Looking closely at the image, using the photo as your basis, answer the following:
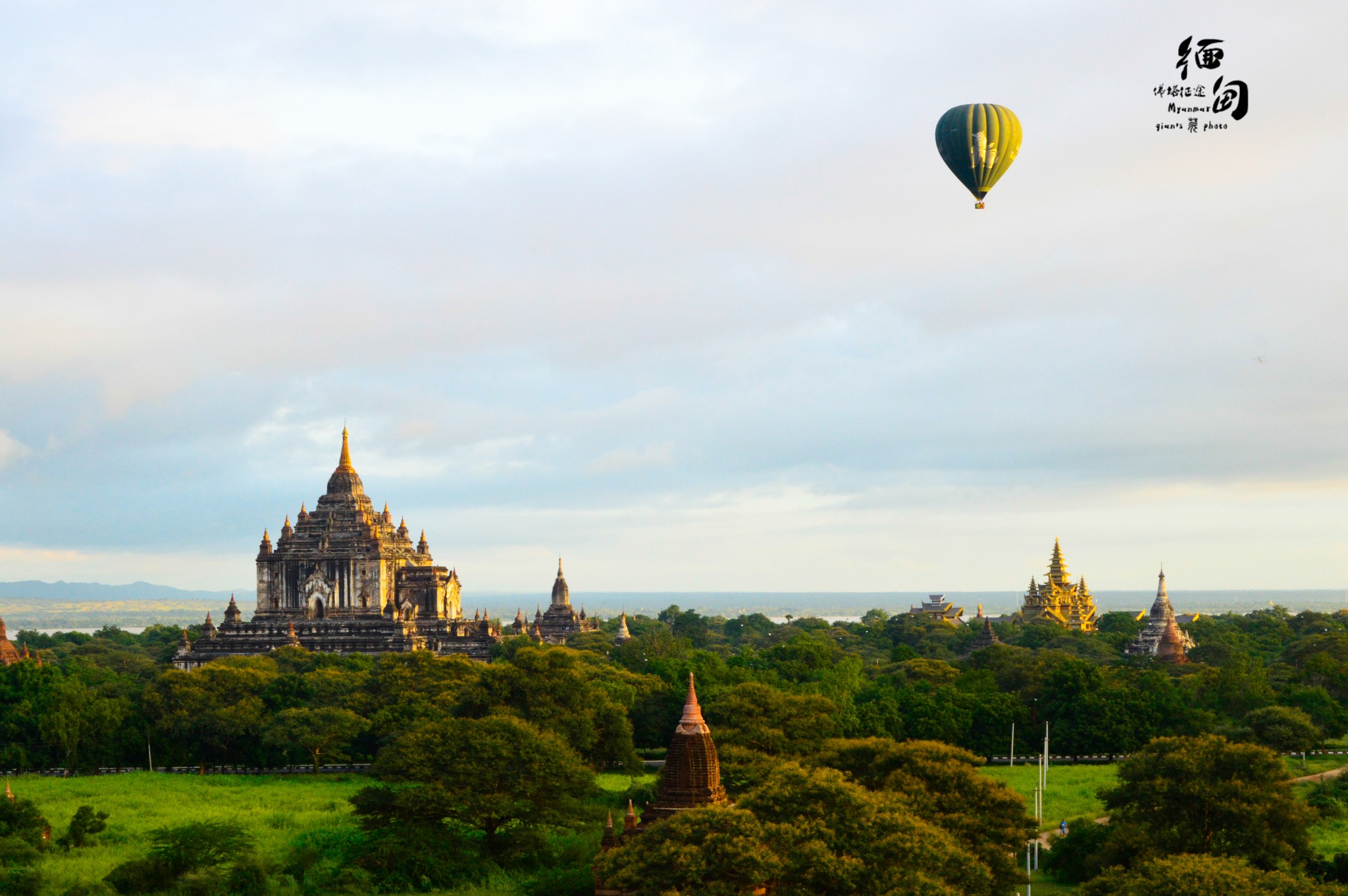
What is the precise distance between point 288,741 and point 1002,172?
4488 cm

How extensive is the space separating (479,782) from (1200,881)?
25830mm

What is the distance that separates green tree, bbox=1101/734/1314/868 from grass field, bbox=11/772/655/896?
20.3 m

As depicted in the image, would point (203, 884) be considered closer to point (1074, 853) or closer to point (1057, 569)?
point (1074, 853)

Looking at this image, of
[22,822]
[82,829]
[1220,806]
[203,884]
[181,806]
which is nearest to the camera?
[1220,806]

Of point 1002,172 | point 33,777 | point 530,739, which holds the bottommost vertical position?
point 33,777

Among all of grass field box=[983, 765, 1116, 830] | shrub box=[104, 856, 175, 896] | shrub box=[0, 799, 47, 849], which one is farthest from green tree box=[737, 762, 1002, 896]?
shrub box=[0, 799, 47, 849]

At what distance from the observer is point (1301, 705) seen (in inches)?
2955

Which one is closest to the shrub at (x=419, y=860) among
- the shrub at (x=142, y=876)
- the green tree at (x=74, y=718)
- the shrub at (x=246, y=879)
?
the shrub at (x=246, y=879)

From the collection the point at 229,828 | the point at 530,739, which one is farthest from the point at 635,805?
the point at 229,828

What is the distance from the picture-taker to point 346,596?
387 ft

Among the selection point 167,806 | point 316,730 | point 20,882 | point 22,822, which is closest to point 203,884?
point 20,882

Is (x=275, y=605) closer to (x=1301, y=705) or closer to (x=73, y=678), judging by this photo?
(x=73, y=678)

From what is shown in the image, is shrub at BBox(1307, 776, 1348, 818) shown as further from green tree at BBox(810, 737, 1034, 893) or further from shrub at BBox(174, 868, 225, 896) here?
shrub at BBox(174, 868, 225, 896)

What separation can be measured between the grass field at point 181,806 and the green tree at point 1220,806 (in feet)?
66.5
